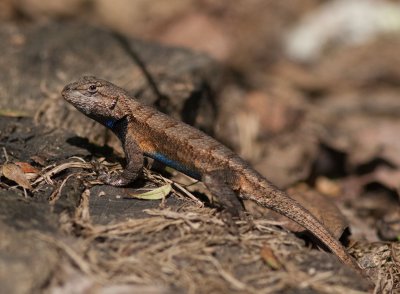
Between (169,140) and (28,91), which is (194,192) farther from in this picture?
(28,91)

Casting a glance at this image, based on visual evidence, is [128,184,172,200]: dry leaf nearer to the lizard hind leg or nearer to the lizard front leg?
the lizard front leg

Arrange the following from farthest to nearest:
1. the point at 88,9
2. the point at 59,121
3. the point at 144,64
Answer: the point at 88,9 < the point at 144,64 < the point at 59,121

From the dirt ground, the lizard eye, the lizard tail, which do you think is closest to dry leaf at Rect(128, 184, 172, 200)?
the dirt ground

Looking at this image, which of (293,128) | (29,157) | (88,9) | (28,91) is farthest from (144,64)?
(88,9)

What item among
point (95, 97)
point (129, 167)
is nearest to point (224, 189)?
point (129, 167)

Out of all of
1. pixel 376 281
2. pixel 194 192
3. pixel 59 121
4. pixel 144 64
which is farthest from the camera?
pixel 144 64

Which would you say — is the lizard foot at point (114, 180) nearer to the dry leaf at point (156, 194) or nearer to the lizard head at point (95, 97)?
the dry leaf at point (156, 194)
